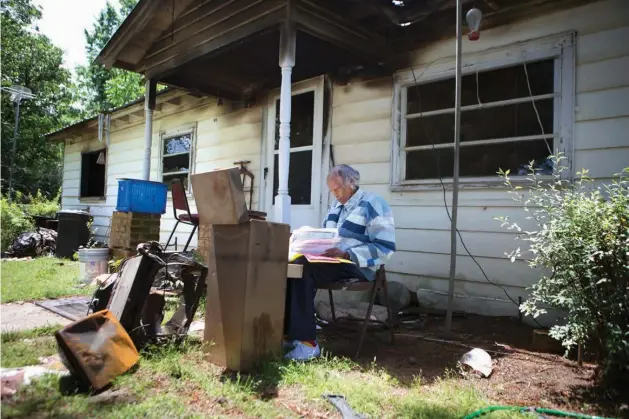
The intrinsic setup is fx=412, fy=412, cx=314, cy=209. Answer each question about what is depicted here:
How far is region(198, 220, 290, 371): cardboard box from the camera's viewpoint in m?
2.22

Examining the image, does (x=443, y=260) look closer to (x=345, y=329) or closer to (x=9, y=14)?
(x=345, y=329)

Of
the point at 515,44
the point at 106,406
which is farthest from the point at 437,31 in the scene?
the point at 106,406

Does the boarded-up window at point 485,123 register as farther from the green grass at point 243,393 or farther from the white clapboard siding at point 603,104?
the green grass at point 243,393

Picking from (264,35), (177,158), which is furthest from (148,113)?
(264,35)

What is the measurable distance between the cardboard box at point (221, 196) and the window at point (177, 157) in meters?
4.98

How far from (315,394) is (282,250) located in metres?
0.80

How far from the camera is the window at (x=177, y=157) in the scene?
23.8 feet

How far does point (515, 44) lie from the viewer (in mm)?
3684

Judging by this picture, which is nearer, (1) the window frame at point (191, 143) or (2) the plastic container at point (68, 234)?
(1) the window frame at point (191, 143)

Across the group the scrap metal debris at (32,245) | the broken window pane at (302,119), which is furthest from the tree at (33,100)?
the broken window pane at (302,119)

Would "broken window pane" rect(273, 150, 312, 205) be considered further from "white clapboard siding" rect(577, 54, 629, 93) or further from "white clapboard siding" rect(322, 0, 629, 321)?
"white clapboard siding" rect(577, 54, 629, 93)

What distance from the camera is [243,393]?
1.94 metres

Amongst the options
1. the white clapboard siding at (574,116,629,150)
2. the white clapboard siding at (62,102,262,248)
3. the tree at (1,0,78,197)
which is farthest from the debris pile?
the tree at (1,0,78,197)

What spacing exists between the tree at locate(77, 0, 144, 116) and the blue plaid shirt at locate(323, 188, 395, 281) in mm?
21069
